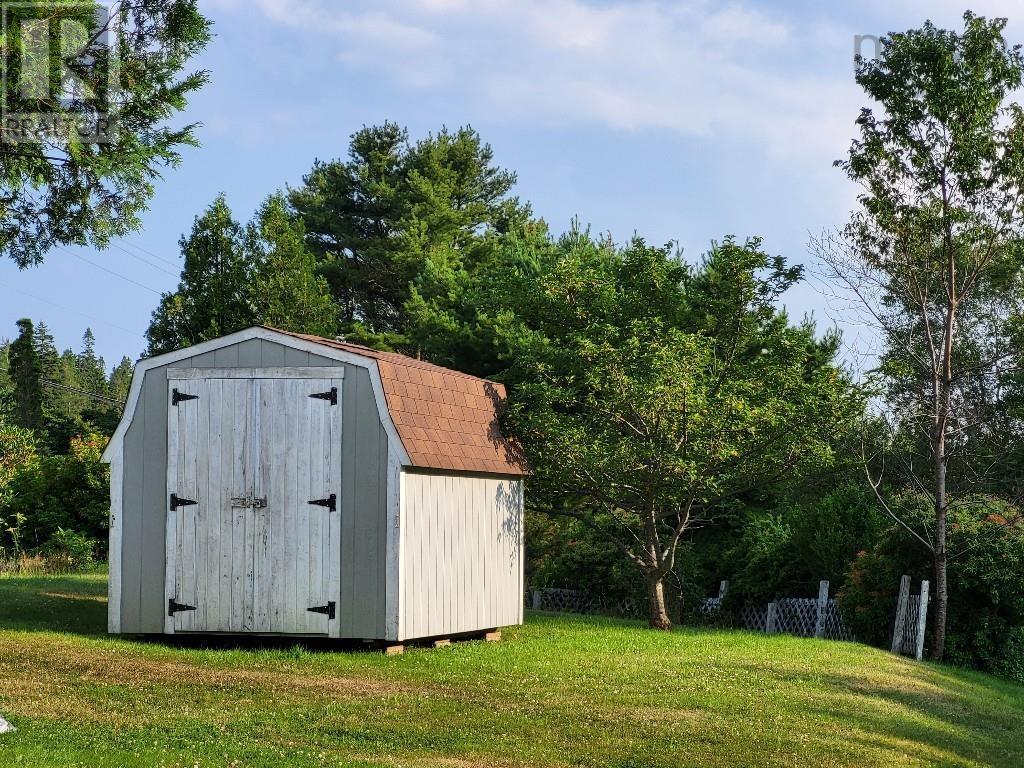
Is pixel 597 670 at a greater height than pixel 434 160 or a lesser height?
lesser

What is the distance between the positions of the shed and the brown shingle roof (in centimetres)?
4

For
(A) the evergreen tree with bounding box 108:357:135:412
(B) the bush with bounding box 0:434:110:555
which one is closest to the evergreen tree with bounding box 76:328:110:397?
(A) the evergreen tree with bounding box 108:357:135:412

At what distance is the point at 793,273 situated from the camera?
17750 mm

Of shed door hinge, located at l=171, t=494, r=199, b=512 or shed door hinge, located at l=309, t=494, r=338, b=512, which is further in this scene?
shed door hinge, located at l=171, t=494, r=199, b=512

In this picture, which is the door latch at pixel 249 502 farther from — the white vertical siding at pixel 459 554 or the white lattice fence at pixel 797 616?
the white lattice fence at pixel 797 616

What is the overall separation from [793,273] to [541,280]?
157 inches

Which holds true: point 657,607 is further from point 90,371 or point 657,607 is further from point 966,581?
point 90,371

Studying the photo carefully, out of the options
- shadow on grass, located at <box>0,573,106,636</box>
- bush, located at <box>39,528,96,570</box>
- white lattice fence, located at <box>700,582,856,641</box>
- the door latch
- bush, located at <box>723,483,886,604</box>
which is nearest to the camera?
the door latch

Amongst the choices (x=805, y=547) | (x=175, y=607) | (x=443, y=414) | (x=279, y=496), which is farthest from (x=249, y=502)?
(x=805, y=547)

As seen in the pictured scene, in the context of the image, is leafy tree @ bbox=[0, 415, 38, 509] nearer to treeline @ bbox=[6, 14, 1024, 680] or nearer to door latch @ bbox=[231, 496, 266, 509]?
treeline @ bbox=[6, 14, 1024, 680]

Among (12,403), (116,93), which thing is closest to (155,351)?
(12,403)

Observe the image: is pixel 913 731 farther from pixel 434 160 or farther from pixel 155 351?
pixel 434 160

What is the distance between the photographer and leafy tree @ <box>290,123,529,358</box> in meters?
39.7

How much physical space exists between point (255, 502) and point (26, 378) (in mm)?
33711
